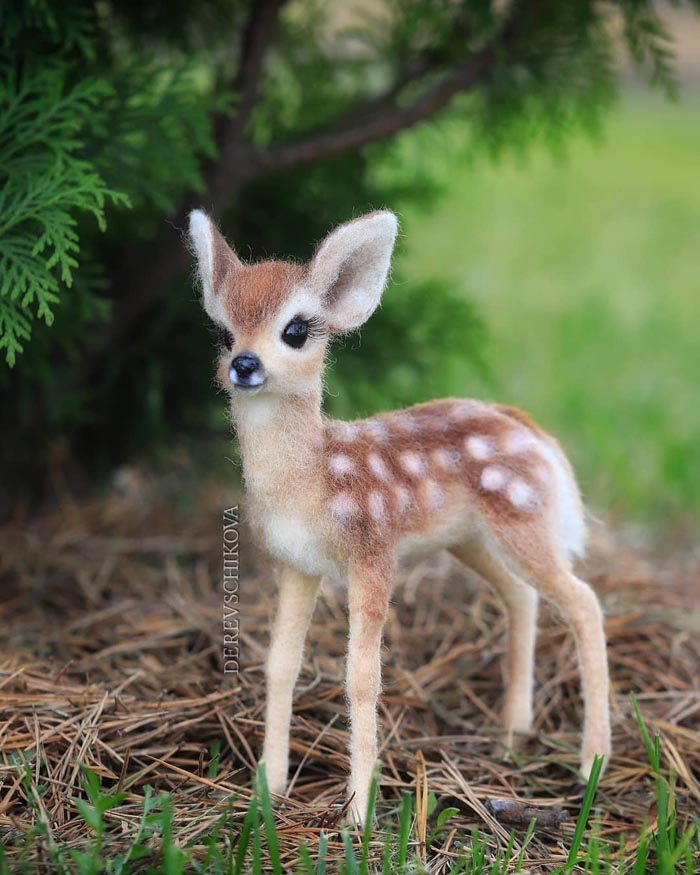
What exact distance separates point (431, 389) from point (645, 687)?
1.70 meters

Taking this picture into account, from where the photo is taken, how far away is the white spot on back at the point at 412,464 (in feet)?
7.84

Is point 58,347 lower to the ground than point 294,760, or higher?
higher

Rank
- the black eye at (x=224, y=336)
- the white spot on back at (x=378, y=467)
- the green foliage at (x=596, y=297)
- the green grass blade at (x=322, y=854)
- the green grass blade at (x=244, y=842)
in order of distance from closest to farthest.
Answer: the green grass blade at (x=244, y=842), the green grass blade at (x=322, y=854), the black eye at (x=224, y=336), the white spot on back at (x=378, y=467), the green foliage at (x=596, y=297)

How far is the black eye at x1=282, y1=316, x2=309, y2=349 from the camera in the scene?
2203 millimetres

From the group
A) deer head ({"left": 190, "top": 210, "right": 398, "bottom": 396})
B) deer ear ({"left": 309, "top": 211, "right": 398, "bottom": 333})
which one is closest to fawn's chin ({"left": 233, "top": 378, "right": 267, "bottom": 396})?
deer head ({"left": 190, "top": 210, "right": 398, "bottom": 396})

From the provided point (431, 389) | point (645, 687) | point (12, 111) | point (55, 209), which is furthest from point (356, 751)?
point (431, 389)

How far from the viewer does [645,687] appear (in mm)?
3049

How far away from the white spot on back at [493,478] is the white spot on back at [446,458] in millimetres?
66

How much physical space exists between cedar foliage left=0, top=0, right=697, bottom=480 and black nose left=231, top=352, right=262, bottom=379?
1.95ft

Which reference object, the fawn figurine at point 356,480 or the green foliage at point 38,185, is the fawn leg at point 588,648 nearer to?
the fawn figurine at point 356,480

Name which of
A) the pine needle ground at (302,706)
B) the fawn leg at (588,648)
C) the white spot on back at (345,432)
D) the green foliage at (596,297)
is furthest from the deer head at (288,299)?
the green foliage at (596,297)

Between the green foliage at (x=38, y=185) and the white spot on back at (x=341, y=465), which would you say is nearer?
the white spot on back at (x=341, y=465)

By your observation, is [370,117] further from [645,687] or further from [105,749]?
[105,749]

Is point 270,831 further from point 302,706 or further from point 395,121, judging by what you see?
point 395,121
